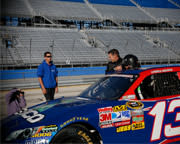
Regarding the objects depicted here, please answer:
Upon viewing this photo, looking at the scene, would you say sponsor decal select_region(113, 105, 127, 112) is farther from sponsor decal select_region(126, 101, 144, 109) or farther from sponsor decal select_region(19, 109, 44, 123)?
sponsor decal select_region(19, 109, 44, 123)

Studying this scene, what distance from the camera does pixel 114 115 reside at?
3.21m

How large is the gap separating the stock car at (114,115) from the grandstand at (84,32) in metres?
13.5

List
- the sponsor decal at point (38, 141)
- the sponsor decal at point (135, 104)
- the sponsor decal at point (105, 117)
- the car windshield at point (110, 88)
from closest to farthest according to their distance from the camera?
the sponsor decal at point (38, 141) < the sponsor decal at point (105, 117) < the sponsor decal at point (135, 104) < the car windshield at point (110, 88)

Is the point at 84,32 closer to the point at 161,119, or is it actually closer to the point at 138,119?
the point at 161,119

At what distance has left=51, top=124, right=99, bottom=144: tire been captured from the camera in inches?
113

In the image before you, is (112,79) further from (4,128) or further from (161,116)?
(4,128)

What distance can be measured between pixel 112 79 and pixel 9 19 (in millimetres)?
22123

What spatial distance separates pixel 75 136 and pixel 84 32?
21996mm

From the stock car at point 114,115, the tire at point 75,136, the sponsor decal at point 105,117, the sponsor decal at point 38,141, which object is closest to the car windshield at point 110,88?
the stock car at point 114,115

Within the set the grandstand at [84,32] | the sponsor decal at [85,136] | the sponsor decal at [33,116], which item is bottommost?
the sponsor decal at [85,136]

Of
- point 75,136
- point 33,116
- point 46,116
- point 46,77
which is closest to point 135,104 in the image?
point 75,136

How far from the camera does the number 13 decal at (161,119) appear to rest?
→ 3443 mm

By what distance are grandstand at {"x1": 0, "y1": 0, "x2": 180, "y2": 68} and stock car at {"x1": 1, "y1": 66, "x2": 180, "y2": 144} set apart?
13.5 m

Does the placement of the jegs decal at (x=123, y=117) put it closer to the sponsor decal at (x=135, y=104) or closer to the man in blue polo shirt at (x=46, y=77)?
the sponsor decal at (x=135, y=104)
